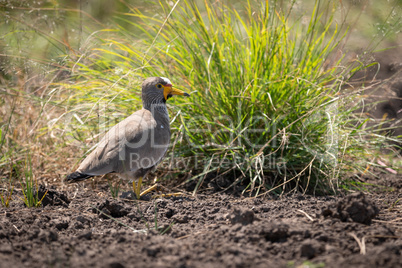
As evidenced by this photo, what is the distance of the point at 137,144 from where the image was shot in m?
3.29

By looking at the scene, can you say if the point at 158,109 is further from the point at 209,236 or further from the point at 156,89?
the point at 209,236

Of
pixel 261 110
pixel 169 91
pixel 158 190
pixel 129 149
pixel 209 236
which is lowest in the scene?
pixel 158 190

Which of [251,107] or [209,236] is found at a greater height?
[251,107]

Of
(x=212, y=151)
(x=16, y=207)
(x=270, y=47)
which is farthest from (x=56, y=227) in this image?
(x=270, y=47)

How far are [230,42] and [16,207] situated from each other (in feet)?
7.41

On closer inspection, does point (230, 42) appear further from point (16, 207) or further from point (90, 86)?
point (16, 207)

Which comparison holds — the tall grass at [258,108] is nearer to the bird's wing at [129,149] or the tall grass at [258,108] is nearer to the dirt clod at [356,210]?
the bird's wing at [129,149]

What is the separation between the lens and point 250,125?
336 cm

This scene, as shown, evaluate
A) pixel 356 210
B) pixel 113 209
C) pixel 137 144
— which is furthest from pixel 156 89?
pixel 356 210

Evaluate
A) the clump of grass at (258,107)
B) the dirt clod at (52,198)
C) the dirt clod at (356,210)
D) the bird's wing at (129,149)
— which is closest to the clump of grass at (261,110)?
the clump of grass at (258,107)

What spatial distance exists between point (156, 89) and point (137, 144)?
546 mm

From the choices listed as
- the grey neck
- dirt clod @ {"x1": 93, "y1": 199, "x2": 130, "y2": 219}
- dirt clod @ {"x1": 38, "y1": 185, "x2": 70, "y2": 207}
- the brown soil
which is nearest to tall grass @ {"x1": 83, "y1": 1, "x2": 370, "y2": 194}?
the grey neck

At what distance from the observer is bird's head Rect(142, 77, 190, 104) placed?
3.49 meters

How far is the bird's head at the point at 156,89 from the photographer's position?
349 cm
